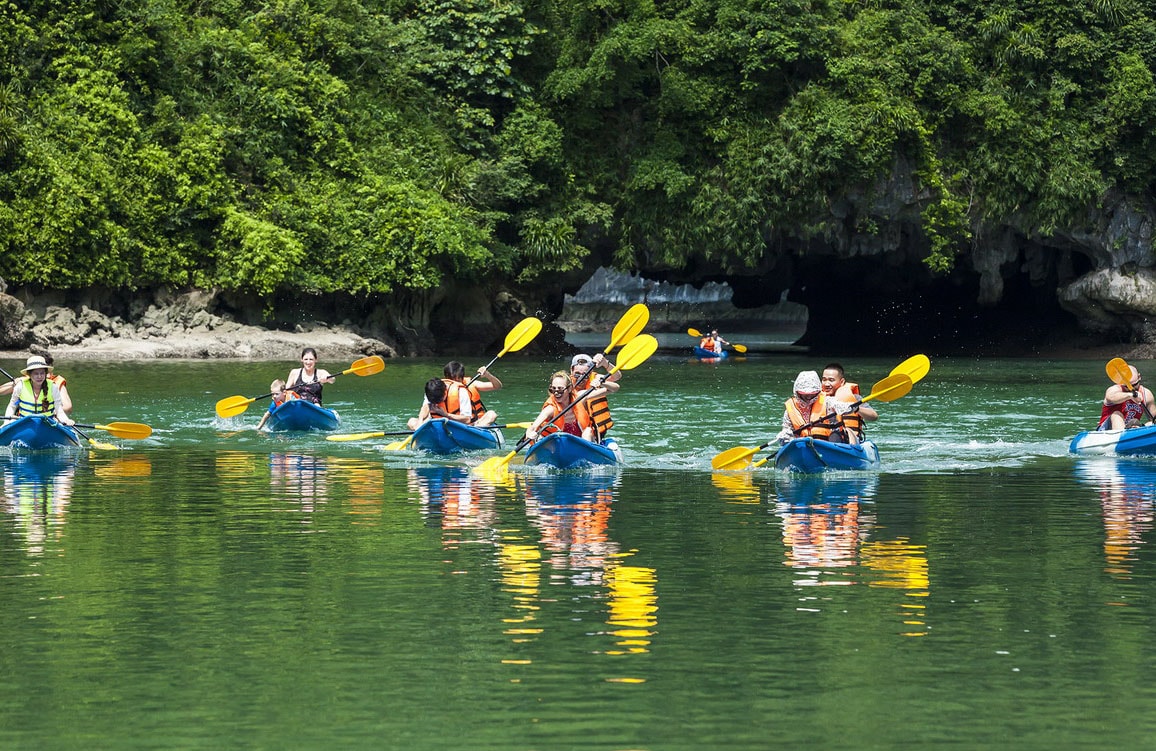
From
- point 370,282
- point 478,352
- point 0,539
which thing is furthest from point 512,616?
point 478,352

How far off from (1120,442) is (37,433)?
34.4 ft

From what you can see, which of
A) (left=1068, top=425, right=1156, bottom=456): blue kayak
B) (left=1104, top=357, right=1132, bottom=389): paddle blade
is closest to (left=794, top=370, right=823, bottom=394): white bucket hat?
(left=1068, top=425, right=1156, bottom=456): blue kayak

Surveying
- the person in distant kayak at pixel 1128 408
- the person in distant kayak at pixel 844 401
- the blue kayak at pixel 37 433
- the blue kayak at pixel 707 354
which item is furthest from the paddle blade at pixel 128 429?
the blue kayak at pixel 707 354

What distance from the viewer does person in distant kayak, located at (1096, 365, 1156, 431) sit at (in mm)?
16234

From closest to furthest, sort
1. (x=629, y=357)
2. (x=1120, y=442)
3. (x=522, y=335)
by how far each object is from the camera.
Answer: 1. (x=1120, y=442)
2. (x=629, y=357)
3. (x=522, y=335)

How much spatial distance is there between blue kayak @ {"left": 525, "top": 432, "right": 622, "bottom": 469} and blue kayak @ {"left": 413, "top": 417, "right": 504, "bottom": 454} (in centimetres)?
137

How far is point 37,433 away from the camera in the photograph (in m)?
→ 16.1

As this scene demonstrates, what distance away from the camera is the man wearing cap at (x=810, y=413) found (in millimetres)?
14016

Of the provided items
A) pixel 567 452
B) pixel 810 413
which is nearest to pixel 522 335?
pixel 567 452

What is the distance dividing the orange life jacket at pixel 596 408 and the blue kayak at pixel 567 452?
0.17 metres

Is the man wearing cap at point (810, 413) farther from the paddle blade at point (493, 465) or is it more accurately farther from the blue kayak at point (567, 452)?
the paddle blade at point (493, 465)

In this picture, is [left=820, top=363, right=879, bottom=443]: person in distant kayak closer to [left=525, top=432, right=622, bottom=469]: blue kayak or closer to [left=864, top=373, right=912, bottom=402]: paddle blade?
[left=864, top=373, right=912, bottom=402]: paddle blade

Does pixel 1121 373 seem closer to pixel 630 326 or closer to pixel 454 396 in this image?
pixel 630 326

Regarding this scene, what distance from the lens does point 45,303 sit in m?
34.8
